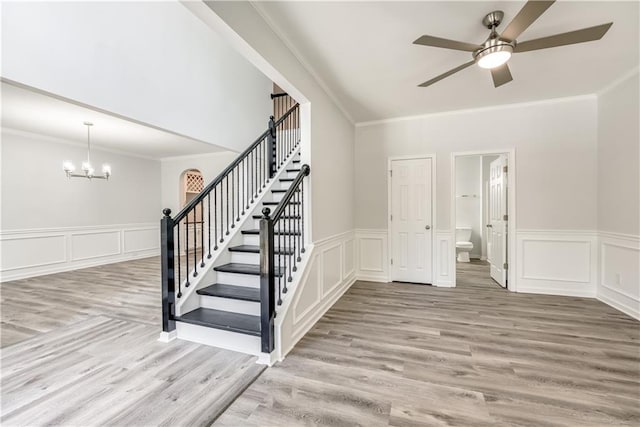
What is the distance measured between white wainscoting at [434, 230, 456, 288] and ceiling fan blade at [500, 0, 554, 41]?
2.91 metres

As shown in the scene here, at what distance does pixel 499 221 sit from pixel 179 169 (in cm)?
729

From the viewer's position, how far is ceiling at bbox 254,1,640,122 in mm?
2092

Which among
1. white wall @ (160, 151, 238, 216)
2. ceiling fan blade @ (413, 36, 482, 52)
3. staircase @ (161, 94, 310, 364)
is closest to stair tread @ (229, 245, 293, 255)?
staircase @ (161, 94, 310, 364)

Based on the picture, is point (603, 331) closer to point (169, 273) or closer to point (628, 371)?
point (628, 371)

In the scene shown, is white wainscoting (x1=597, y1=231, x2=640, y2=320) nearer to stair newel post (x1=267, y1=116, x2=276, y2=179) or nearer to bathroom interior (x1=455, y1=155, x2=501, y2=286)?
bathroom interior (x1=455, y1=155, x2=501, y2=286)

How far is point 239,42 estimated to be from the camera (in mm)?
1962

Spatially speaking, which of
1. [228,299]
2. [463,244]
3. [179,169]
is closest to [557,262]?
[463,244]

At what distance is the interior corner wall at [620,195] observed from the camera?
121 inches

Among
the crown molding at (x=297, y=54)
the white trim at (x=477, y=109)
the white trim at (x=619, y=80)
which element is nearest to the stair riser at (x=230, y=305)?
the crown molding at (x=297, y=54)

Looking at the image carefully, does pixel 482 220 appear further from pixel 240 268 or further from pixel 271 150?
pixel 240 268

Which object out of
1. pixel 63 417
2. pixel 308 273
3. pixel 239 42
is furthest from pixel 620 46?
pixel 63 417

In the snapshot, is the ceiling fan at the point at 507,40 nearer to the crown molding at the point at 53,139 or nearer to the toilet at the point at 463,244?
the toilet at the point at 463,244

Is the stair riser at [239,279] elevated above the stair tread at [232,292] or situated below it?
above

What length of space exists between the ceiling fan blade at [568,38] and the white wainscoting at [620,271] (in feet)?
7.94
